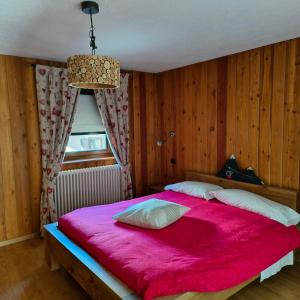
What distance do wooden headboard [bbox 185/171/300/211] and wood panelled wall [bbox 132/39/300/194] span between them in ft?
0.40

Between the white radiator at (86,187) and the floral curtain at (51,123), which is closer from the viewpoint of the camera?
the floral curtain at (51,123)

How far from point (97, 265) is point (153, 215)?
0.63 meters

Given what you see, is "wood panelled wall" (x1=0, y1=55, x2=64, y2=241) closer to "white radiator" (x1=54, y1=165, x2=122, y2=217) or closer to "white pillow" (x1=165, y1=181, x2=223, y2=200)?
"white radiator" (x1=54, y1=165, x2=122, y2=217)

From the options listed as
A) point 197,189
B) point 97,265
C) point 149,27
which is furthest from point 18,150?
point 197,189

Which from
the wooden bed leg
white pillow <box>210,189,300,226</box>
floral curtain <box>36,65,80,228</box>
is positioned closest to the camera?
white pillow <box>210,189,300,226</box>

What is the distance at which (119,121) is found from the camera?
13.0 feet

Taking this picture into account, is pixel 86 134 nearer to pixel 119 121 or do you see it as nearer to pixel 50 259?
pixel 119 121

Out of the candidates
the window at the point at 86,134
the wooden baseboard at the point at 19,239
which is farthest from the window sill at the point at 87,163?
the wooden baseboard at the point at 19,239

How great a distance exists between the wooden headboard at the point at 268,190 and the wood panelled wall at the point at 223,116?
12cm

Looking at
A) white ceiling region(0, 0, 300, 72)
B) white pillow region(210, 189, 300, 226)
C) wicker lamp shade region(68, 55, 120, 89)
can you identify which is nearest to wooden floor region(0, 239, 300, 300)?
white pillow region(210, 189, 300, 226)

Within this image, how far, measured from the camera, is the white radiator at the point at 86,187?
3.54m

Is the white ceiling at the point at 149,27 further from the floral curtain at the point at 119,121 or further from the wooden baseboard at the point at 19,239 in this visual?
the wooden baseboard at the point at 19,239

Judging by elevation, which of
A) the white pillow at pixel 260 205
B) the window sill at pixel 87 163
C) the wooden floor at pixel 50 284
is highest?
the window sill at pixel 87 163

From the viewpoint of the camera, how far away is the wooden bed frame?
5.70 ft
